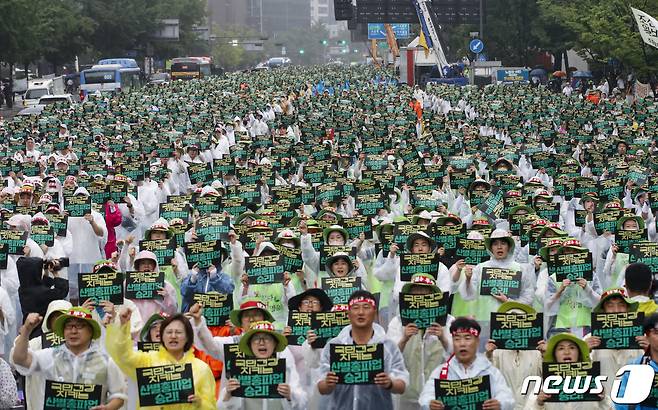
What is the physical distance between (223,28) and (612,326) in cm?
18553

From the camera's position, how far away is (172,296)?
Result: 1170 centimetres

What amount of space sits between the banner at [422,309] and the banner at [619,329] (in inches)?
40.5

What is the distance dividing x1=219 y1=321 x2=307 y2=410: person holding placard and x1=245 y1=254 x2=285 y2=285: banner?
10.0 ft

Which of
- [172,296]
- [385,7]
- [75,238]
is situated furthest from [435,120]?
[385,7]

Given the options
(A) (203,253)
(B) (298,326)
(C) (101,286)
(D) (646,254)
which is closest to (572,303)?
(D) (646,254)

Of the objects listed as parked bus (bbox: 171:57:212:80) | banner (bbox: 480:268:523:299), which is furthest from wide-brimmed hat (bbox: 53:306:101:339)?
parked bus (bbox: 171:57:212:80)

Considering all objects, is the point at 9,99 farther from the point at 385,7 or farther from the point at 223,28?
the point at 223,28

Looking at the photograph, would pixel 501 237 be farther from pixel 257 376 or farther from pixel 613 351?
pixel 257 376

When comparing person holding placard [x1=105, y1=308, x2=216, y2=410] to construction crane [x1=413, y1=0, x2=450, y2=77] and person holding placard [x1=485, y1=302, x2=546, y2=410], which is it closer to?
person holding placard [x1=485, y1=302, x2=546, y2=410]

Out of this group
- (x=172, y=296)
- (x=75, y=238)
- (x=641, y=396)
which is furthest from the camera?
(x=75, y=238)

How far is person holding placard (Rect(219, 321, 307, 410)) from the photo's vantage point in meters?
8.62

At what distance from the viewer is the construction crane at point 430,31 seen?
63.5 m

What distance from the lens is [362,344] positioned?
8.75m

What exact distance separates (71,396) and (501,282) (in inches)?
170
